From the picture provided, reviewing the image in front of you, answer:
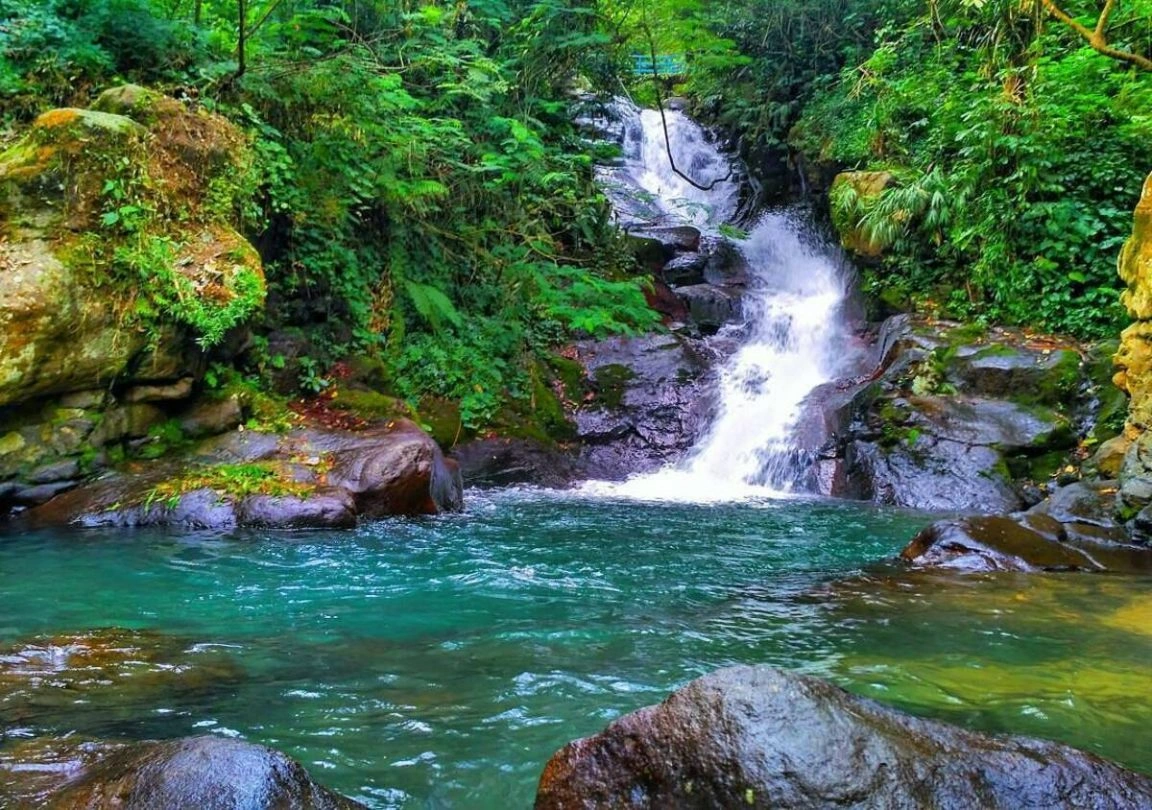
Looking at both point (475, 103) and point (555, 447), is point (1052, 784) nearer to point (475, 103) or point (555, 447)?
point (555, 447)

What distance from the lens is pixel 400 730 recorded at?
12.1 feet

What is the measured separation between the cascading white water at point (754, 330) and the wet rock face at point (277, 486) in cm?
347

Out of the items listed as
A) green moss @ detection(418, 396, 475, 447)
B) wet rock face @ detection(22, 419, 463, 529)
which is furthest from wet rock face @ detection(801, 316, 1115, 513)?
wet rock face @ detection(22, 419, 463, 529)

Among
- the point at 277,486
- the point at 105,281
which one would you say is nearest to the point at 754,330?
the point at 277,486

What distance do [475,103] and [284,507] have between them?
29.0ft

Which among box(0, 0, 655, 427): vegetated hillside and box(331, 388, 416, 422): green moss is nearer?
box(0, 0, 655, 427): vegetated hillside

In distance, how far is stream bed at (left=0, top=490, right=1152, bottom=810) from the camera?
364 centimetres

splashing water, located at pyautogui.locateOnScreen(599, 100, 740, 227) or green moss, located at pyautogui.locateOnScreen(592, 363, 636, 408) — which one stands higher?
splashing water, located at pyautogui.locateOnScreen(599, 100, 740, 227)

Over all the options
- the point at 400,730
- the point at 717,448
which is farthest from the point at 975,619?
the point at 717,448

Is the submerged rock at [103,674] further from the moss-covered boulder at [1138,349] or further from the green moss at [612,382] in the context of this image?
the green moss at [612,382]

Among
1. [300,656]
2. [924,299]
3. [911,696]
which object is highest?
[924,299]

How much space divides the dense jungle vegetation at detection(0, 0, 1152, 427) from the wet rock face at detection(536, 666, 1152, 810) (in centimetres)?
903

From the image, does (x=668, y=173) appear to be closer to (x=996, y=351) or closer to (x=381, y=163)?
(x=381, y=163)

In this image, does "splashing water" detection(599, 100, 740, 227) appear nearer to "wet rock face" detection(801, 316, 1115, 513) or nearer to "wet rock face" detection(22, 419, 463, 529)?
"wet rock face" detection(801, 316, 1115, 513)
